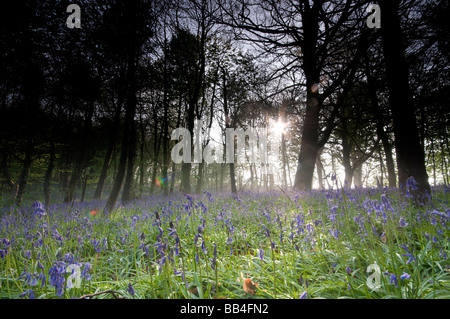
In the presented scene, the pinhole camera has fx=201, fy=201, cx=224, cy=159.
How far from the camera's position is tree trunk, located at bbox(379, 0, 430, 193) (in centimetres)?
421

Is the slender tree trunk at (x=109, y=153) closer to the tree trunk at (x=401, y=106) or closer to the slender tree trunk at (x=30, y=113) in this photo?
the slender tree trunk at (x=30, y=113)

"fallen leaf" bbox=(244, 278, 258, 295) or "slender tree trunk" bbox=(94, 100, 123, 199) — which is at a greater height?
"slender tree trunk" bbox=(94, 100, 123, 199)

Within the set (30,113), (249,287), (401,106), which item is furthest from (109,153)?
(401,106)

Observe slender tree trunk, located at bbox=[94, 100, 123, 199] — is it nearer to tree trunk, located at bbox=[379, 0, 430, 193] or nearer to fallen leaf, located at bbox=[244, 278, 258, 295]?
fallen leaf, located at bbox=[244, 278, 258, 295]

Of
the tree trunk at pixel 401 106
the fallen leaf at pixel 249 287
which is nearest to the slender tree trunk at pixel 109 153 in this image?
the fallen leaf at pixel 249 287

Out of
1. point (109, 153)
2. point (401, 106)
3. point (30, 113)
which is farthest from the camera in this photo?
point (109, 153)

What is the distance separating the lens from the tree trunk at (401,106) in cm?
421

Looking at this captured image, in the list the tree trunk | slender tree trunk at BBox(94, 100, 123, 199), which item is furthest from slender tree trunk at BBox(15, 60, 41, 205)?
the tree trunk

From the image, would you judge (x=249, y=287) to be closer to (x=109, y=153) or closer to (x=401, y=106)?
(x=401, y=106)

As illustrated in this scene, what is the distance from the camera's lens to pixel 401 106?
436cm

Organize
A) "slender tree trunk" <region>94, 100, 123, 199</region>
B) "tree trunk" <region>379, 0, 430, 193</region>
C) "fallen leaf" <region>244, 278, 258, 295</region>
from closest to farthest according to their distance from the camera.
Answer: "fallen leaf" <region>244, 278, 258, 295</region>
"tree trunk" <region>379, 0, 430, 193</region>
"slender tree trunk" <region>94, 100, 123, 199</region>
